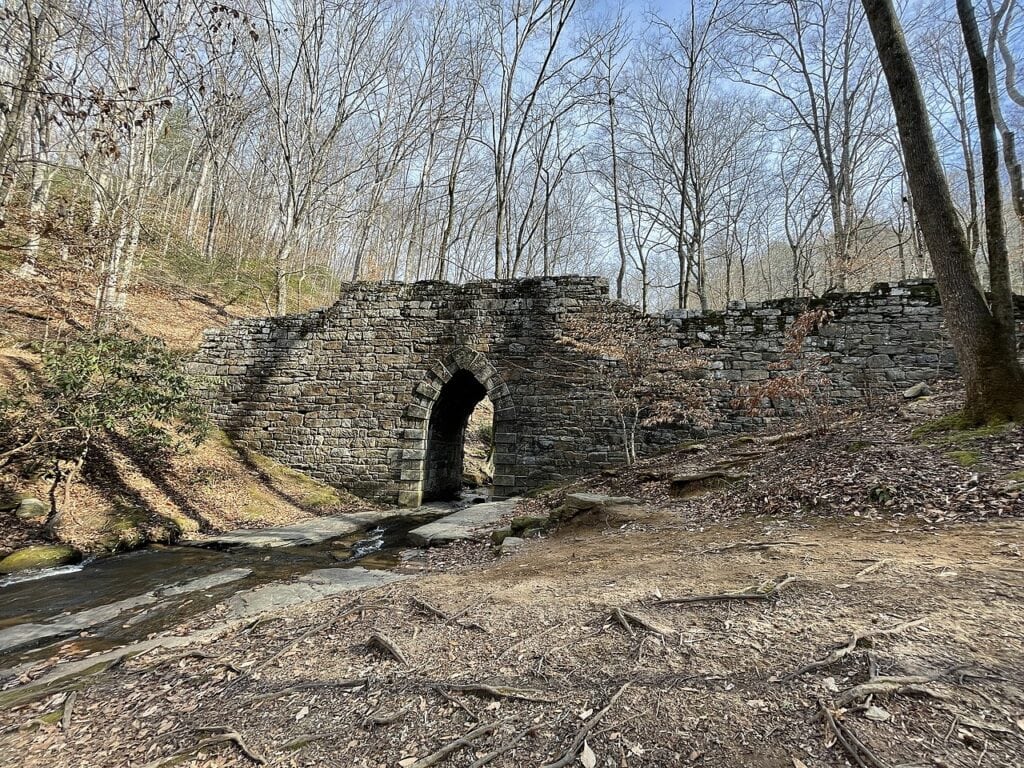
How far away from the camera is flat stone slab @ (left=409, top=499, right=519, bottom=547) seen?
21.2 feet

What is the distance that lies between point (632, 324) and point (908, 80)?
5.16 m

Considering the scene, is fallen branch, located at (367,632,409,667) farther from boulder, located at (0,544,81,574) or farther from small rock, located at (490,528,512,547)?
boulder, located at (0,544,81,574)

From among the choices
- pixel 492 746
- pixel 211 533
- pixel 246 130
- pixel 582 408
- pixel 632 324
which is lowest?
pixel 211 533

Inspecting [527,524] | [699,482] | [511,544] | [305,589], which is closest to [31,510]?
[305,589]

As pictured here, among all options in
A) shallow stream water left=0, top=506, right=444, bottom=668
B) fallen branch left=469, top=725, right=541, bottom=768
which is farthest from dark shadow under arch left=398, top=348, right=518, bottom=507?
fallen branch left=469, top=725, right=541, bottom=768

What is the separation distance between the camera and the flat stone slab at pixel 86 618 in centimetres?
372

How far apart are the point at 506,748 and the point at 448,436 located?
34.4 ft

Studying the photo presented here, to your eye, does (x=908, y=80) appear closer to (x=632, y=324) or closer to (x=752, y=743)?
(x=632, y=324)

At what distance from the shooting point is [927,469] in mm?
4266


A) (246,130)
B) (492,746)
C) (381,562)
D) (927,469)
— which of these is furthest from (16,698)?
(246,130)

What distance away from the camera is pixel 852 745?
134cm

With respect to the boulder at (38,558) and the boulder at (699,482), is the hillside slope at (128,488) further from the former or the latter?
the boulder at (699,482)

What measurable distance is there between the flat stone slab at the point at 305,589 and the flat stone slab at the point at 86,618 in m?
0.83

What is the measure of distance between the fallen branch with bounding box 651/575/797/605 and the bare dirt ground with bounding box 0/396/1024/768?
2 centimetres
